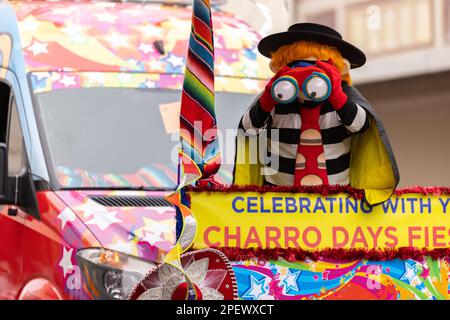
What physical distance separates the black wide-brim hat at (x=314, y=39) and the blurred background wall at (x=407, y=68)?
26.2 feet

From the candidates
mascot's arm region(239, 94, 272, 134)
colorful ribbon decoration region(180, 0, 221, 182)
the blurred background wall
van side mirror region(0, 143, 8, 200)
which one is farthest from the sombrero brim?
the blurred background wall

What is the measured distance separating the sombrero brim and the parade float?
0.41 meters

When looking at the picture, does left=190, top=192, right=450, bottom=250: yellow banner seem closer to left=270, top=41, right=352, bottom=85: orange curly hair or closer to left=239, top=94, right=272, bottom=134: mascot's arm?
left=239, top=94, right=272, bottom=134: mascot's arm

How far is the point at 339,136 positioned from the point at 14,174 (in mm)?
2347

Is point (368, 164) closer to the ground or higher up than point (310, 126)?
closer to the ground

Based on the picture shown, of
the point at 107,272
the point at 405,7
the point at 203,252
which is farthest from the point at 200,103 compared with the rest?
the point at 405,7

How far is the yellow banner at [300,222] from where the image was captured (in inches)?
197

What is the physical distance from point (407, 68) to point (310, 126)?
980 centimetres

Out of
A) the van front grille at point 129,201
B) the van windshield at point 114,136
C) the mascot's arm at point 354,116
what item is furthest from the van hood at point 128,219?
the mascot's arm at point 354,116

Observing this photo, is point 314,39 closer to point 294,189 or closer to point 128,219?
point 294,189

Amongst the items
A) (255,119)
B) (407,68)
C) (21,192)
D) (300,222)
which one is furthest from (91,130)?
(407,68)

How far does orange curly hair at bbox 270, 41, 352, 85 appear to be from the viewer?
18.4 feet

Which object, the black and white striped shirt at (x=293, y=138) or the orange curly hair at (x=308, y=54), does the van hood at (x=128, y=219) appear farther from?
the orange curly hair at (x=308, y=54)

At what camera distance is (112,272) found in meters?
6.01
